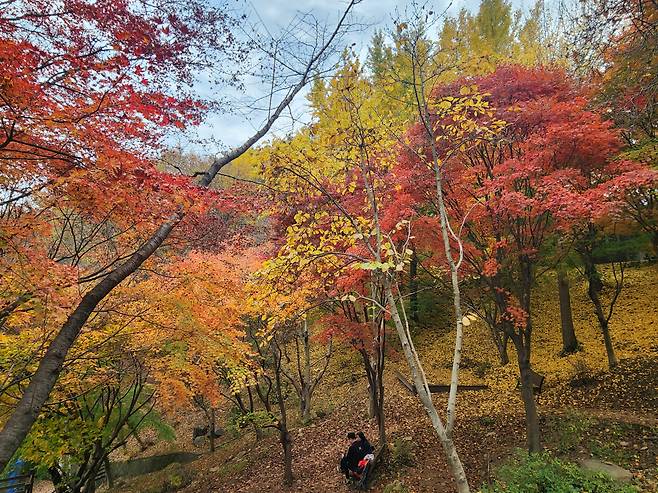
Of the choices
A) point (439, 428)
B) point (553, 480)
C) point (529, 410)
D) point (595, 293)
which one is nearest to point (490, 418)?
point (529, 410)

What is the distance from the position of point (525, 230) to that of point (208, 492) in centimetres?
1031

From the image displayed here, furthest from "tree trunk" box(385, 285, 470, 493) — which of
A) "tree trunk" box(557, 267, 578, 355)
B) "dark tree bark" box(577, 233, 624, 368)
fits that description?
"tree trunk" box(557, 267, 578, 355)

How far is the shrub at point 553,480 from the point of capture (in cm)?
459

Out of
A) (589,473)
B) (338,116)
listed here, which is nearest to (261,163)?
(338,116)

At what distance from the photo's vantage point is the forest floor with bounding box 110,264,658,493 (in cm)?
716

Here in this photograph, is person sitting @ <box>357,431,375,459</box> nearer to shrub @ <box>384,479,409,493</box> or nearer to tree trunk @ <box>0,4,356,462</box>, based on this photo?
shrub @ <box>384,479,409,493</box>

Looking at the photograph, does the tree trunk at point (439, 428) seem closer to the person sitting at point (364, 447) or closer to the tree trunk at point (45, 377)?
the tree trunk at point (45, 377)

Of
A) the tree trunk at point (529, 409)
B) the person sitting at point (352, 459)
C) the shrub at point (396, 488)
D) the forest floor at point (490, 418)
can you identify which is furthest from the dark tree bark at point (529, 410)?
the person sitting at point (352, 459)

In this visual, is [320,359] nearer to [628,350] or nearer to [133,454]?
[133,454]

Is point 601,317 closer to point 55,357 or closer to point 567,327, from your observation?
point 567,327

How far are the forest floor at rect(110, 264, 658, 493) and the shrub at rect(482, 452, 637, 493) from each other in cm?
113

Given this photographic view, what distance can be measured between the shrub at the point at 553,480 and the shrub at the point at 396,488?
2253 mm

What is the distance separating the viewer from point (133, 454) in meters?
16.3

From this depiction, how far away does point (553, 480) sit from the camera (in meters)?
4.67
